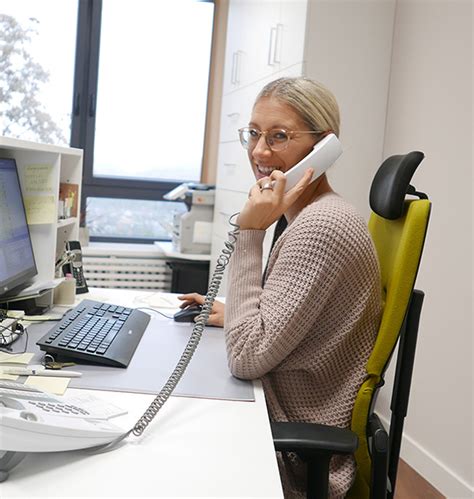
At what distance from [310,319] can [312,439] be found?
0.76ft

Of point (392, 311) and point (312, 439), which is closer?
point (312, 439)

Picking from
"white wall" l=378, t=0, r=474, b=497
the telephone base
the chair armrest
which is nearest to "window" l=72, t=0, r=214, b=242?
"white wall" l=378, t=0, r=474, b=497

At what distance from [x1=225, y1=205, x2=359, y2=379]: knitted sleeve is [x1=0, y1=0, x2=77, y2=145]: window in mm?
2918

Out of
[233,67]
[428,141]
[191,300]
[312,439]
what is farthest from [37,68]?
[312,439]

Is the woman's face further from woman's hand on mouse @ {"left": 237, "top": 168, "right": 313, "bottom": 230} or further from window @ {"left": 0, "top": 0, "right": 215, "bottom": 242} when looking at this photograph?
window @ {"left": 0, "top": 0, "right": 215, "bottom": 242}

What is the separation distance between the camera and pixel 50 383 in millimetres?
1183

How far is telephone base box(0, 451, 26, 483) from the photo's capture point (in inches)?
32.4

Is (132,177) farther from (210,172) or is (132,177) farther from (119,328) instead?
(119,328)

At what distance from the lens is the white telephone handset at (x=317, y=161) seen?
1.47m

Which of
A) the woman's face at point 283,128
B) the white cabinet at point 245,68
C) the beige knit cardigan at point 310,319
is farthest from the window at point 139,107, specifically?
the beige knit cardigan at point 310,319

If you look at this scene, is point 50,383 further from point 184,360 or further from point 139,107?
point 139,107

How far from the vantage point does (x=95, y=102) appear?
408 cm

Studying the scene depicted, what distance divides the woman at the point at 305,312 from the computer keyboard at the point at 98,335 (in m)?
0.26

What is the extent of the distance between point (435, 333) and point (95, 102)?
2.60m
